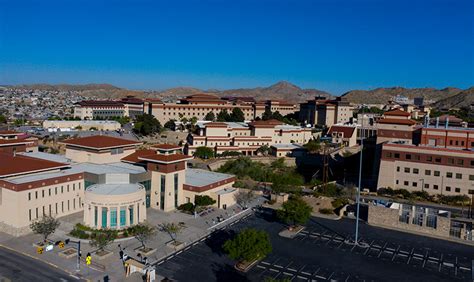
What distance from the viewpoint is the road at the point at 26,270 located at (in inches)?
1143

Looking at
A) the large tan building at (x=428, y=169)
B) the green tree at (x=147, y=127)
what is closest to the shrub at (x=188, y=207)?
the large tan building at (x=428, y=169)

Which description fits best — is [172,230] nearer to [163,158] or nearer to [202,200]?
[202,200]

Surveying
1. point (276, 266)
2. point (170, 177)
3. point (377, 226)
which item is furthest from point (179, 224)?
point (377, 226)

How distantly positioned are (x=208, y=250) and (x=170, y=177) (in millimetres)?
13088

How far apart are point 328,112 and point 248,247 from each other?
86528 millimetres

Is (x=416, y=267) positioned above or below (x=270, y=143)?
below

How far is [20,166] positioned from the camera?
136 ft

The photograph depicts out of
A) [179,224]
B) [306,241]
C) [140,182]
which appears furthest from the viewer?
[140,182]

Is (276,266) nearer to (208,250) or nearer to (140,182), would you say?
(208,250)

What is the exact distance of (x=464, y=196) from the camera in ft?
166

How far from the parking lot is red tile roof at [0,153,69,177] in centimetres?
1887

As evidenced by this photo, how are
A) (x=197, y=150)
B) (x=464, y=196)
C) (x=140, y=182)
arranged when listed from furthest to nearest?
(x=197, y=150) → (x=464, y=196) → (x=140, y=182)

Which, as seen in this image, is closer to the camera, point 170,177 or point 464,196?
point 170,177

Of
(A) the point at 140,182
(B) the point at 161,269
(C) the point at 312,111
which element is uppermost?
(C) the point at 312,111
